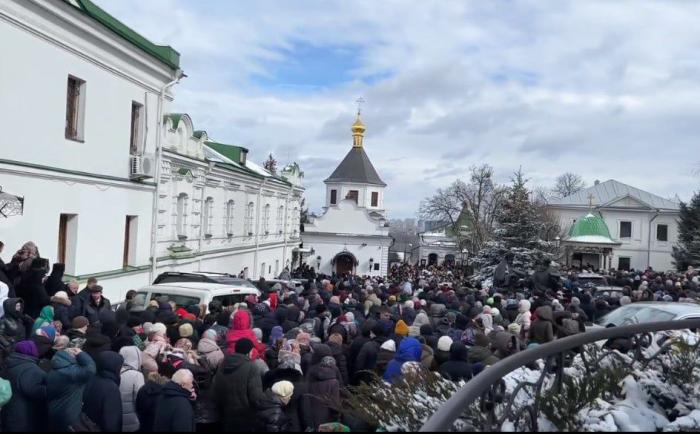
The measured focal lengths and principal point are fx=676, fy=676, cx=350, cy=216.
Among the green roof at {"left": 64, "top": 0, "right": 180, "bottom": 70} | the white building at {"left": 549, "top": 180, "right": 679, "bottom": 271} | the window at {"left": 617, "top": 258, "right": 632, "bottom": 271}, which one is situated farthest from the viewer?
the window at {"left": 617, "top": 258, "right": 632, "bottom": 271}

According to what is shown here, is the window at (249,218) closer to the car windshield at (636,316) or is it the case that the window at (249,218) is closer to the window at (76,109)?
the window at (76,109)

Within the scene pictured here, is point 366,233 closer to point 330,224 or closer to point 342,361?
point 330,224

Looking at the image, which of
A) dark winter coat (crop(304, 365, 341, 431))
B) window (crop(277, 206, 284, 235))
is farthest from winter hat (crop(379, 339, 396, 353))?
window (crop(277, 206, 284, 235))

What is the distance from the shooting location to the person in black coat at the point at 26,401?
592cm

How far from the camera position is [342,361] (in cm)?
800

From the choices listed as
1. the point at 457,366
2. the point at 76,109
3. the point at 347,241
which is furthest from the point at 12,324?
the point at 347,241

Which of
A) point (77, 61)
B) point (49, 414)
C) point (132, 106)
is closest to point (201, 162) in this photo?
point (132, 106)

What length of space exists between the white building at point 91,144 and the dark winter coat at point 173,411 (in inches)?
376

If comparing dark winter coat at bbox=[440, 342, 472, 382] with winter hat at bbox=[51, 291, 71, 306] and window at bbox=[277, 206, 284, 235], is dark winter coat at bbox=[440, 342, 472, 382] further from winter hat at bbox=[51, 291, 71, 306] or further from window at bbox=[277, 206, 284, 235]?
window at bbox=[277, 206, 284, 235]

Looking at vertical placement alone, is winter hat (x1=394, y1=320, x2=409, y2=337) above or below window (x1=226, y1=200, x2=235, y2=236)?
below

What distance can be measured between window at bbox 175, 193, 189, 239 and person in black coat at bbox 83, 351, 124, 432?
17926 millimetres

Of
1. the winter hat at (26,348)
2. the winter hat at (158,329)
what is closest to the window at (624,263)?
the winter hat at (158,329)

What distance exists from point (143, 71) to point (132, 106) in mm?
1035

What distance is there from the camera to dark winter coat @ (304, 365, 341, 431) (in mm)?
6402
